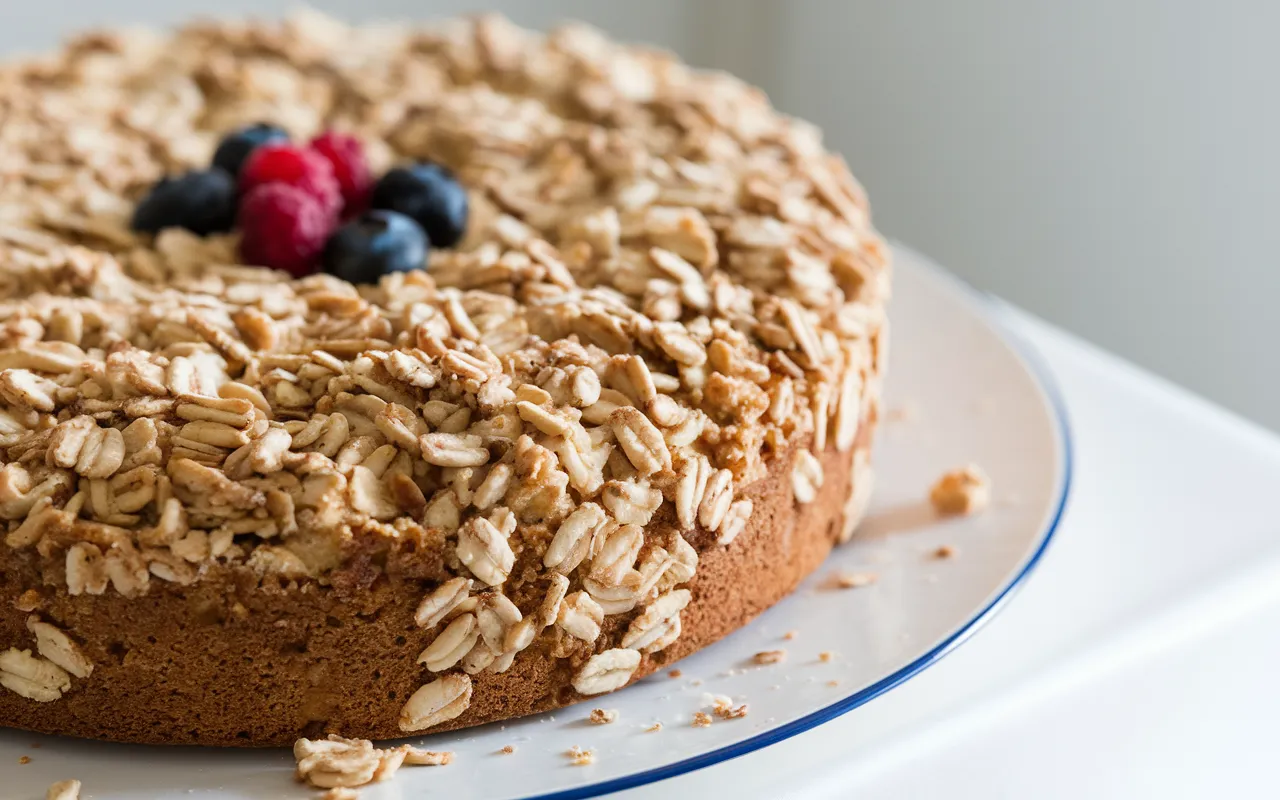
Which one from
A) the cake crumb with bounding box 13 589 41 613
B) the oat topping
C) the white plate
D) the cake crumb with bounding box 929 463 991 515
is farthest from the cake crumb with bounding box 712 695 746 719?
the cake crumb with bounding box 13 589 41 613

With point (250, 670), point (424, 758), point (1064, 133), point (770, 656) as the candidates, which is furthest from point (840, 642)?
point (1064, 133)

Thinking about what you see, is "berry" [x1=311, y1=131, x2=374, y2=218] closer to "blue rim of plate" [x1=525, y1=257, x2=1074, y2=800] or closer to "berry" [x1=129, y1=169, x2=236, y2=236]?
"berry" [x1=129, y1=169, x2=236, y2=236]

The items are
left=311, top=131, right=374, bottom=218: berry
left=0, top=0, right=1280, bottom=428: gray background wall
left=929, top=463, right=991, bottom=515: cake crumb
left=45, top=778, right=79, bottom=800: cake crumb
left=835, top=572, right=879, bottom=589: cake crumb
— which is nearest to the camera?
left=45, top=778, right=79, bottom=800: cake crumb

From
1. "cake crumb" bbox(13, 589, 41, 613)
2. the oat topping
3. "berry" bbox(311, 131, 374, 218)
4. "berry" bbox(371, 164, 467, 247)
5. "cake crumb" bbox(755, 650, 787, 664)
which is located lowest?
the oat topping

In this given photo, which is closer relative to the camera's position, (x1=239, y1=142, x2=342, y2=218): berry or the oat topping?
the oat topping

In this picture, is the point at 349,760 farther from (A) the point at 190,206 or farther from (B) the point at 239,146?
(B) the point at 239,146

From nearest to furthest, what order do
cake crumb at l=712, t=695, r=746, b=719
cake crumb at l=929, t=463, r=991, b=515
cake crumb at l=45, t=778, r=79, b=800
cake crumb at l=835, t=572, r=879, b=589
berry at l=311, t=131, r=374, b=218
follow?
1. cake crumb at l=45, t=778, r=79, b=800
2. cake crumb at l=712, t=695, r=746, b=719
3. cake crumb at l=835, t=572, r=879, b=589
4. cake crumb at l=929, t=463, r=991, b=515
5. berry at l=311, t=131, r=374, b=218
